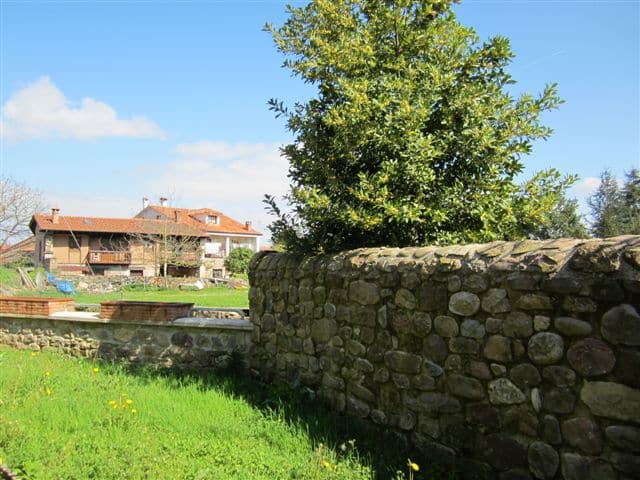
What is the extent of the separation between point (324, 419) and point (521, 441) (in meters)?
2.03

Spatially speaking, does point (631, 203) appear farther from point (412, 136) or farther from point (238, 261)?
point (238, 261)

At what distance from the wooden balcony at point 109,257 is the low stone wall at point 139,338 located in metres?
32.3

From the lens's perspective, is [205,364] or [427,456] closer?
[427,456]

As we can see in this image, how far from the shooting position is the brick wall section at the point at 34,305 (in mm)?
8445

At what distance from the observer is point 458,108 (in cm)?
504

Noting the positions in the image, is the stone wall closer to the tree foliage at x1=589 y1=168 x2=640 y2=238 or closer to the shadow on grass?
the shadow on grass

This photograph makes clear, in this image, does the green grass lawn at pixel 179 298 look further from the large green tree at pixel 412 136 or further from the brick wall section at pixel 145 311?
the large green tree at pixel 412 136

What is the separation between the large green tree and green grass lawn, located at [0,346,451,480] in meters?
2.06

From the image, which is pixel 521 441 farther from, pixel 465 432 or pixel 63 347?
pixel 63 347

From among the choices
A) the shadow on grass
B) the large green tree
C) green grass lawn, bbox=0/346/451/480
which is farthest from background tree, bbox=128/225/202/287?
the large green tree

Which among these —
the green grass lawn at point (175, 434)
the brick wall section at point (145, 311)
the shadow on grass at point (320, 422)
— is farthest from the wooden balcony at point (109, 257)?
the shadow on grass at point (320, 422)

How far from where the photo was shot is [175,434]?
4.43 meters

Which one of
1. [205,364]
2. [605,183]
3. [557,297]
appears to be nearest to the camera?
[557,297]

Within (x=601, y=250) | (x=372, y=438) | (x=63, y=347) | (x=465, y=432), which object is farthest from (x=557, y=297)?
(x=63, y=347)
